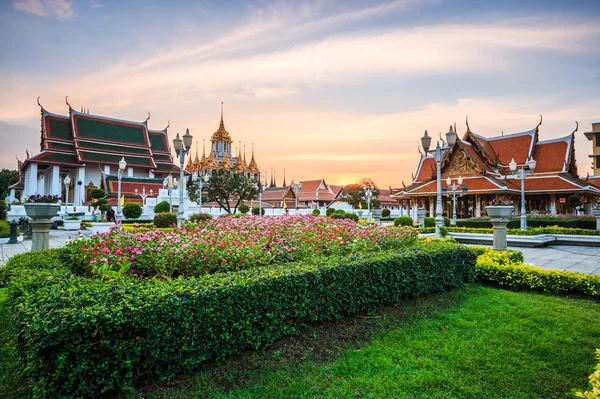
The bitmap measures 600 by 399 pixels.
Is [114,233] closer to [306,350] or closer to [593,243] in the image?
[306,350]

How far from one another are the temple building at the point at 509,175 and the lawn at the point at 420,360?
2360 centimetres

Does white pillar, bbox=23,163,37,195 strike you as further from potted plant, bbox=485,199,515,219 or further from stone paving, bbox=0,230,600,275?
potted plant, bbox=485,199,515,219

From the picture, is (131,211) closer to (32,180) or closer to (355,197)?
(32,180)

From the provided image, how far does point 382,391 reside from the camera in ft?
9.66

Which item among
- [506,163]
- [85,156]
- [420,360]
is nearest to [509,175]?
[506,163]

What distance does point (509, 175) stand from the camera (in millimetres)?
29156

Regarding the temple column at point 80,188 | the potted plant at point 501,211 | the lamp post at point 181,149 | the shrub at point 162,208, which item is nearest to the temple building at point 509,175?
the potted plant at point 501,211

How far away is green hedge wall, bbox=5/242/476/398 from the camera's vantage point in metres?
2.55

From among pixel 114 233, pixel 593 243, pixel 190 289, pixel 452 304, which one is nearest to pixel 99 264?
pixel 114 233

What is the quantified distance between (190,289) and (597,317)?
539 centimetres

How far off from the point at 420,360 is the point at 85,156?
42.7m

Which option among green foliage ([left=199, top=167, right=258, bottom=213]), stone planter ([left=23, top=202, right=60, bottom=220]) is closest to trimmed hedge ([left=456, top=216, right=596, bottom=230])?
stone planter ([left=23, top=202, right=60, bottom=220])

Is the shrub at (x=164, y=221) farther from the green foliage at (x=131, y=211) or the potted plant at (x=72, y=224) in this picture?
the potted plant at (x=72, y=224)

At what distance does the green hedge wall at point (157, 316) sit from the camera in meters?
2.55
